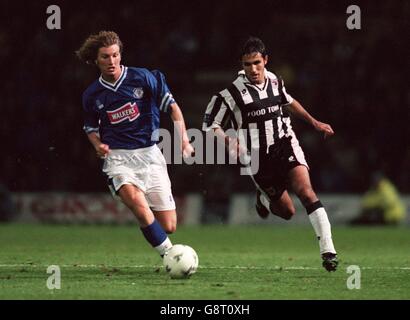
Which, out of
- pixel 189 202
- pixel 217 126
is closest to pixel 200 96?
pixel 189 202

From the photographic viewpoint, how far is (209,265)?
10.1 m

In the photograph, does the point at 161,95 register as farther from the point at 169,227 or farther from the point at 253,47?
the point at 169,227

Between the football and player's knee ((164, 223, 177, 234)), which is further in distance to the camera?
player's knee ((164, 223, 177, 234))

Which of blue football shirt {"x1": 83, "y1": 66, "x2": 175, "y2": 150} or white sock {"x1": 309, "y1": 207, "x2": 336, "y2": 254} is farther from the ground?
blue football shirt {"x1": 83, "y1": 66, "x2": 175, "y2": 150}

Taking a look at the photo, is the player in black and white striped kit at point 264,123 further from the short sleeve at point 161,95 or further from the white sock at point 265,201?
the short sleeve at point 161,95

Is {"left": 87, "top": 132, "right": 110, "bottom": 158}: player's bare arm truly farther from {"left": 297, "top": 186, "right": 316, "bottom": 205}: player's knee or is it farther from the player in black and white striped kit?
{"left": 297, "top": 186, "right": 316, "bottom": 205}: player's knee

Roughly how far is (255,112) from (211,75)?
13.4 meters

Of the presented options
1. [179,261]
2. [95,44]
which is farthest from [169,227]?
[95,44]

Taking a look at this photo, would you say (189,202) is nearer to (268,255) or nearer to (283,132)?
(268,255)

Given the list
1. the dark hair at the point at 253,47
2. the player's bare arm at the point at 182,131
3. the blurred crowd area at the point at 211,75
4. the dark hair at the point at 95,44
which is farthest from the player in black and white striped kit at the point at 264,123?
the blurred crowd area at the point at 211,75

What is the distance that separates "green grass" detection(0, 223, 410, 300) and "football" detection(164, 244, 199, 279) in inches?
4.7

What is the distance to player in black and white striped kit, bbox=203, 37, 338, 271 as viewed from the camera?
9453 millimetres

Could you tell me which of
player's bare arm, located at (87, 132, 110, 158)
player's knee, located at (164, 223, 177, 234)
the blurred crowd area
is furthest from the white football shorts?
the blurred crowd area
